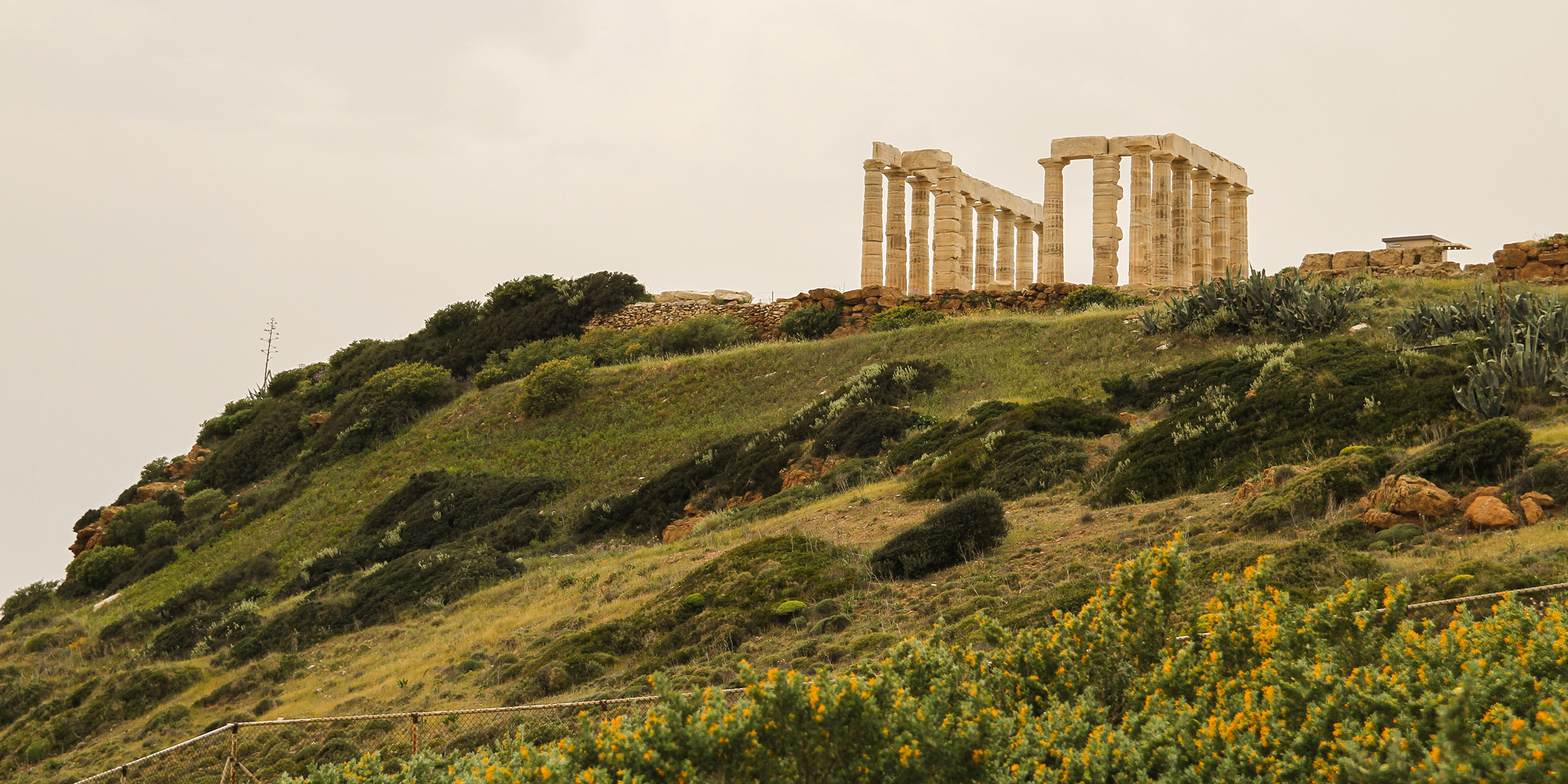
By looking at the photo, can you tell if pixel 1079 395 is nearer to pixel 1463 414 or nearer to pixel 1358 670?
pixel 1463 414

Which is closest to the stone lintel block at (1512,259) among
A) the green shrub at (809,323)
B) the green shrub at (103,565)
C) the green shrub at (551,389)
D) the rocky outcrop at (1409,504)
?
the green shrub at (809,323)

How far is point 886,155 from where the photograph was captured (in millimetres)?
40094

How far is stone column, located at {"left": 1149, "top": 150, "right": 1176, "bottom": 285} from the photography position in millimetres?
38219

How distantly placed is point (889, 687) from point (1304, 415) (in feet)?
38.3

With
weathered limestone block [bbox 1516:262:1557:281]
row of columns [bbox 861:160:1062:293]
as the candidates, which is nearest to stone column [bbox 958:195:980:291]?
row of columns [bbox 861:160:1062:293]

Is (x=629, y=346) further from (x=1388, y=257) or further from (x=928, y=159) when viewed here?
(x=1388, y=257)

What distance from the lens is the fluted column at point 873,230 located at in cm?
4053

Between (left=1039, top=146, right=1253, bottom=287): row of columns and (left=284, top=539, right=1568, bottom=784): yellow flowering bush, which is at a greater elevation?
(left=1039, top=146, right=1253, bottom=287): row of columns

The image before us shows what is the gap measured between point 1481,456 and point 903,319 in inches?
923

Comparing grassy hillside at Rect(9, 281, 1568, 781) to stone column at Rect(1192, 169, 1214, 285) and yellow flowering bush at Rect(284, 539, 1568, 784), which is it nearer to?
yellow flowering bush at Rect(284, 539, 1568, 784)

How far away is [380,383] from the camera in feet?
134

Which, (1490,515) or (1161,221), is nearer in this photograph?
(1490,515)

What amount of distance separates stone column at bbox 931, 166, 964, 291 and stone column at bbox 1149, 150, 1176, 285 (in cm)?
633

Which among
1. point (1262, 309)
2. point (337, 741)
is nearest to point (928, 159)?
point (1262, 309)
